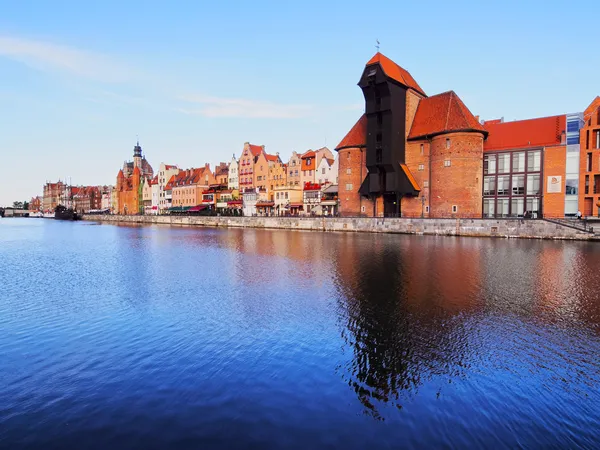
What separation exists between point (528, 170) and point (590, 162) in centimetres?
644

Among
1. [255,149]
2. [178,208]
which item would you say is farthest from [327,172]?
[178,208]

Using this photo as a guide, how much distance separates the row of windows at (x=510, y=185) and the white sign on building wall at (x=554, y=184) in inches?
51.6

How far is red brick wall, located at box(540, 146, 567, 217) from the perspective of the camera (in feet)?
159

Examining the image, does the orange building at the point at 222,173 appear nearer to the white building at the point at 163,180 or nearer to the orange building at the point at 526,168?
the white building at the point at 163,180

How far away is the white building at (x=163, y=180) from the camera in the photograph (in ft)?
405

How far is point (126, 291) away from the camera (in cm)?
1772

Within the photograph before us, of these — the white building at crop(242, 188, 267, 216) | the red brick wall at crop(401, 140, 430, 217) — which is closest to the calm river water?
the red brick wall at crop(401, 140, 430, 217)

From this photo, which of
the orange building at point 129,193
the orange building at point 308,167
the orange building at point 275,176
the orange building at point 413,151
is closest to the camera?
the orange building at point 413,151

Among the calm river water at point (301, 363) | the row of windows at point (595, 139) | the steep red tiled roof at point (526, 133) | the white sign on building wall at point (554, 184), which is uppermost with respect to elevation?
the steep red tiled roof at point (526, 133)

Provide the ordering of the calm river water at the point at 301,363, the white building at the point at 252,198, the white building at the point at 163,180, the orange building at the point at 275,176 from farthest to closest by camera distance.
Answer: the white building at the point at 163,180
the white building at the point at 252,198
the orange building at the point at 275,176
the calm river water at the point at 301,363

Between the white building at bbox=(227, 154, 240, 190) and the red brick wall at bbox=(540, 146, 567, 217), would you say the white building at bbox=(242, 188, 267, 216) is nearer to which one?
the white building at bbox=(227, 154, 240, 190)

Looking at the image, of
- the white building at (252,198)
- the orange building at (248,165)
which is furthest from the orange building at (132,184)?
the white building at (252,198)

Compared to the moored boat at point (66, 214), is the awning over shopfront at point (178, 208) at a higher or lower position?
higher

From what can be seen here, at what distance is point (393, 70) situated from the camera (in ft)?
190
